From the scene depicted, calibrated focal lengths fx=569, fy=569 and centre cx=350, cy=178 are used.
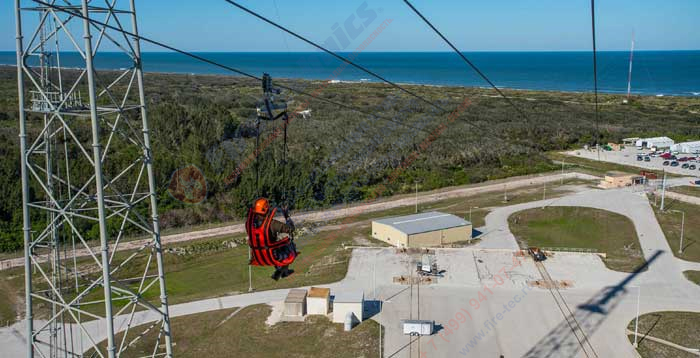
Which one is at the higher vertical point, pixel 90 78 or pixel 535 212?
pixel 90 78

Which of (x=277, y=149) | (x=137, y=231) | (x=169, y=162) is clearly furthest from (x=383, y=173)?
(x=137, y=231)

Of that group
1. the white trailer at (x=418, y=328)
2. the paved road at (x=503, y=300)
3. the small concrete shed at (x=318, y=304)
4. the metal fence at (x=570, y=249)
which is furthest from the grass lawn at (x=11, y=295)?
the metal fence at (x=570, y=249)

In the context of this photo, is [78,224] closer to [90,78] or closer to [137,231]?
[137,231]

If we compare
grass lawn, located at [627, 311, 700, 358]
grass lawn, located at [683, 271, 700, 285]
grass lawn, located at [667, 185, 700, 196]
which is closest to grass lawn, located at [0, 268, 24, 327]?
grass lawn, located at [627, 311, 700, 358]

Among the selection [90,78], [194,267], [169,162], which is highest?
[90,78]

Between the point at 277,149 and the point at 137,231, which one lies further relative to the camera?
the point at 277,149

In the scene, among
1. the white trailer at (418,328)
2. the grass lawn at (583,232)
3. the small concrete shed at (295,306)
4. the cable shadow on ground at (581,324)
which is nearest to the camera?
the cable shadow on ground at (581,324)

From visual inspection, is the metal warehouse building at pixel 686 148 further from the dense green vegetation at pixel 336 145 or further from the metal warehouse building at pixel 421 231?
the metal warehouse building at pixel 421 231
